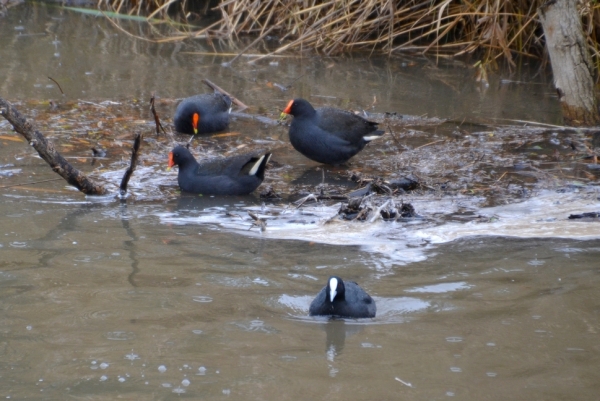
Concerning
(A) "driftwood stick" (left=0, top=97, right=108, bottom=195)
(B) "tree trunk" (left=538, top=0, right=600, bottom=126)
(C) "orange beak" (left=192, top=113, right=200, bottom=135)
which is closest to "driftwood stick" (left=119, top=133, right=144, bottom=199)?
(A) "driftwood stick" (left=0, top=97, right=108, bottom=195)

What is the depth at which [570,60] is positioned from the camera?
7895 millimetres

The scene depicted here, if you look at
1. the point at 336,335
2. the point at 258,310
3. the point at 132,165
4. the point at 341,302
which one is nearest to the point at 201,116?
the point at 132,165

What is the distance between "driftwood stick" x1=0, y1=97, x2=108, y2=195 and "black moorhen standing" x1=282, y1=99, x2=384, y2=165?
1.91 metres

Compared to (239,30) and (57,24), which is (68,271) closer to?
(239,30)

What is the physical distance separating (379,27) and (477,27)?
1.59 metres

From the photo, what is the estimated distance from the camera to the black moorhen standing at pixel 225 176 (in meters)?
6.34

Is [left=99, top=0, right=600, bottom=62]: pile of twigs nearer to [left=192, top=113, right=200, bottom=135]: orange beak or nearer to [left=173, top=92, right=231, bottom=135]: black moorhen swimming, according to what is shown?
[left=173, top=92, right=231, bottom=135]: black moorhen swimming

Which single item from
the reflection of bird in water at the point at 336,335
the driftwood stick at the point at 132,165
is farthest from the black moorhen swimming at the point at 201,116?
the reflection of bird in water at the point at 336,335

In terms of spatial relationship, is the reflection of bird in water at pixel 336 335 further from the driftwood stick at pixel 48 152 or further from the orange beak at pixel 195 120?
the orange beak at pixel 195 120

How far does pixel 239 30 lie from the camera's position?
1268 cm

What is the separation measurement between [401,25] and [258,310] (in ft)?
28.6

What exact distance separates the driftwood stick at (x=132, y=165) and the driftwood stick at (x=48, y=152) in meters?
0.12

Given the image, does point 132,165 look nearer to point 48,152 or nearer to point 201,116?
point 48,152

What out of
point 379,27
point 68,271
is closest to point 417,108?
point 379,27
